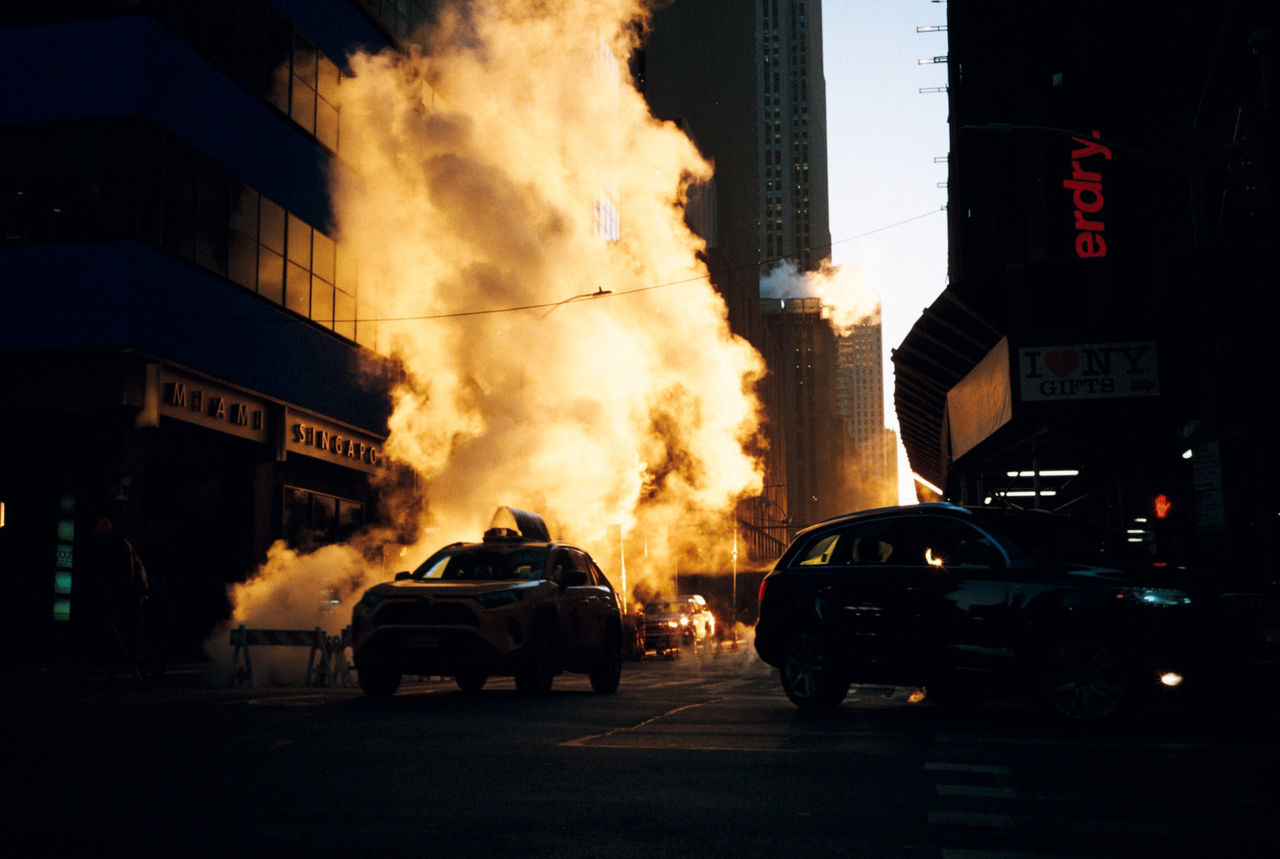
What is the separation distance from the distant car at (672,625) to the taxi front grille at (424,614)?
24212mm

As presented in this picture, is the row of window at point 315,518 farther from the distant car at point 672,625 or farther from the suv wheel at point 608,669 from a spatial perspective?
the suv wheel at point 608,669

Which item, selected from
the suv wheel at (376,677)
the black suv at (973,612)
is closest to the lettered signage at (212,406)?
the suv wheel at (376,677)

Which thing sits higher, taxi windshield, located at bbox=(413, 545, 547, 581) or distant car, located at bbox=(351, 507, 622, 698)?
taxi windshield, located at bbox=(413, 545, 547, 581)

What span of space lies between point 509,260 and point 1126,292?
1177 centimetres

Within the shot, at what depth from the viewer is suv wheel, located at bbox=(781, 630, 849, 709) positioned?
36.6 ft

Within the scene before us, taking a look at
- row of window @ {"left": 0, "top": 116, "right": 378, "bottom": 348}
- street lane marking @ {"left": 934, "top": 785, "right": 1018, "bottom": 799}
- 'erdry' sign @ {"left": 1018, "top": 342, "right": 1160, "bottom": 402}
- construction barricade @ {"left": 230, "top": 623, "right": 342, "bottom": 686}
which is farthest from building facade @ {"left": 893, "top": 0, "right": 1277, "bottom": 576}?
row of window @ {"left": 0, "top": 116, "right": 378, "bottom": 348}

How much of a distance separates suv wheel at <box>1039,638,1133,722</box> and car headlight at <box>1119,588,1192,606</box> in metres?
0.40

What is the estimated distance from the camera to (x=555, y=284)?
26391mm

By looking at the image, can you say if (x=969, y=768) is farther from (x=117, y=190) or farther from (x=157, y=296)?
(x=117, y=190)

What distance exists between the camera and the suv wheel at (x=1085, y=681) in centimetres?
938

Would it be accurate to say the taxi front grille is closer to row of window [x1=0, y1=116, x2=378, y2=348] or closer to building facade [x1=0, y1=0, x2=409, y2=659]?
building facade [x1=0, y1=0, x2=409, y2=659]

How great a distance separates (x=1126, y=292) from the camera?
19.7 m

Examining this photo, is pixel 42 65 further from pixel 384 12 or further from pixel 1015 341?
pixel 1015 341

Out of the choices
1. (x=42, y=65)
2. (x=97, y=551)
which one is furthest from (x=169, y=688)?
(x=42, y=65)
